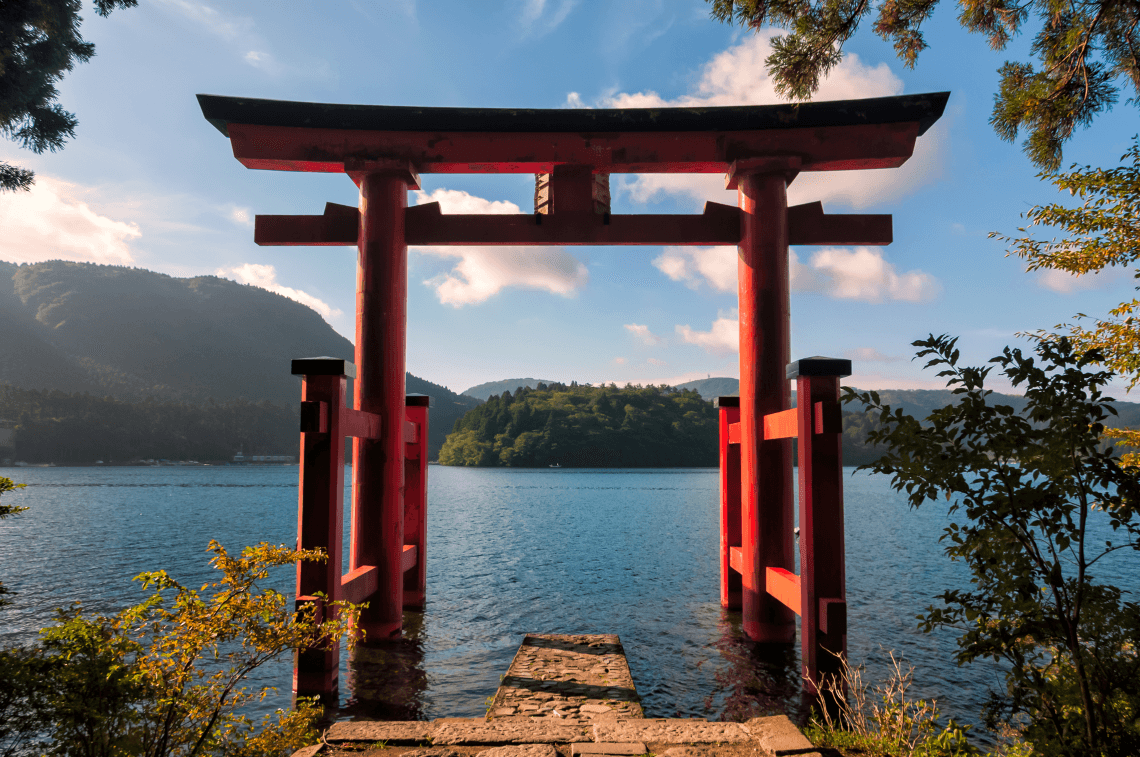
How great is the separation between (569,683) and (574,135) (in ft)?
18.8

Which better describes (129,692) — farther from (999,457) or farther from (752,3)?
(752,3)

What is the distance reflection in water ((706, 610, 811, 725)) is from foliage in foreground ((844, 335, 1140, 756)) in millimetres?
2894

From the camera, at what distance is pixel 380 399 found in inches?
265

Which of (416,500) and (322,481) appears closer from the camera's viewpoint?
(322,481)

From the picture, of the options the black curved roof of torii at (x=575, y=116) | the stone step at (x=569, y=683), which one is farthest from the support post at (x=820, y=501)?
the black curved roof of torii at (x=575, y=116)

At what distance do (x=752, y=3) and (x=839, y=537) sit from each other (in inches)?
167

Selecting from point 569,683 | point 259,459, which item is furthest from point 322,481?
point 259,459

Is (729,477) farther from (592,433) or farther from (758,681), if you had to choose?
(592,433)

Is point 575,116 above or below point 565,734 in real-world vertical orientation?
above

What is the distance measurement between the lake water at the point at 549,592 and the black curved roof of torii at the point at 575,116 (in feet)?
15.2

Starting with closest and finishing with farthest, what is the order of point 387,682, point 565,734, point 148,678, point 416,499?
1. point 148,678
2. point 565,734
3. point 387,682
4. point 416,499

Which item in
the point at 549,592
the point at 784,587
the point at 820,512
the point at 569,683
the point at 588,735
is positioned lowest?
the point at 549,592

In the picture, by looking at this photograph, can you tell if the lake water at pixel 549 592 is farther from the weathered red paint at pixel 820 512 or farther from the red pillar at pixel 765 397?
the weathered red paint at pixel 820 512

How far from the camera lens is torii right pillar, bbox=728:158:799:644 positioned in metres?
6.57
